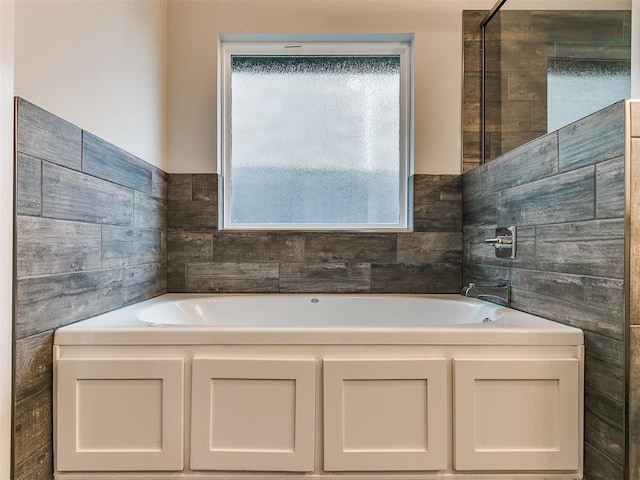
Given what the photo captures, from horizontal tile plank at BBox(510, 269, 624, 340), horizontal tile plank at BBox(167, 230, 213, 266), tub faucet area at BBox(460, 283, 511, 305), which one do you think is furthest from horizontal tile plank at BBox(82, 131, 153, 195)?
horizontal tile plank at BBox(510, 269, 624, 340)

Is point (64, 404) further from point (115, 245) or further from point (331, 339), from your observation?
point (331, 339)

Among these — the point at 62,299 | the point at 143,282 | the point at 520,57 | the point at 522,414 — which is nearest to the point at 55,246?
the point at 62,299

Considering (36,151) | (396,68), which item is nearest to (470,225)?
(396,68)

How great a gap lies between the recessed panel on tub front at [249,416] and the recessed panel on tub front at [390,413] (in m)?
0.11

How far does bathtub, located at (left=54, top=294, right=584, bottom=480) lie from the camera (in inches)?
48.0

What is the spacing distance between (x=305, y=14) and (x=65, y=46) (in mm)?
1337

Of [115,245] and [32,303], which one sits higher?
[115,245]

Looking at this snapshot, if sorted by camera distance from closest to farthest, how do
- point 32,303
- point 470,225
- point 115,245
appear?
1. point 32,303
2. point 115,245
3. point 470,225

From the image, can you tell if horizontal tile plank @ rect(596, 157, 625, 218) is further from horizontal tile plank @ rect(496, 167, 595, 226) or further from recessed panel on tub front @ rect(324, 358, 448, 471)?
recessed panel on tub front @ rect(324, 358, 448, 471)

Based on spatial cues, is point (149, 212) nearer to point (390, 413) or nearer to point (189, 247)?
point (189, 247)

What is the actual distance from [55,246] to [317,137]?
5.01ft

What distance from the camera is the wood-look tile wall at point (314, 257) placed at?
2.26m

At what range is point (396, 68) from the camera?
2.40m

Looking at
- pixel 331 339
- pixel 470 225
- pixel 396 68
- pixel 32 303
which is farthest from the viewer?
pixel 396 68
